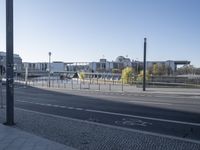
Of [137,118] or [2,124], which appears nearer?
[2,124]

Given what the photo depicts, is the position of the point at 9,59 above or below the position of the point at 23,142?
above

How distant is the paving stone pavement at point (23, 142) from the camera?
26.9 ft

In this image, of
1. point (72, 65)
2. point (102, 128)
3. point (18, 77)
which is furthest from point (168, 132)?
point (72, 65)

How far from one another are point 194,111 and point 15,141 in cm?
915

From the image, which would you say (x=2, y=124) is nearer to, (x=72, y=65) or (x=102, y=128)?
(x=102, y=128)

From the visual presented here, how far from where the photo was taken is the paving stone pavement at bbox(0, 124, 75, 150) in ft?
26.9

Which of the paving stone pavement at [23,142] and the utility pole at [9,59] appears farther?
the utility pole at [9,59]

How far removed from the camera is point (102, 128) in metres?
11.0

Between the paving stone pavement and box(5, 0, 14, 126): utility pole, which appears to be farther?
box(5, 0, 14, 126): utility pole

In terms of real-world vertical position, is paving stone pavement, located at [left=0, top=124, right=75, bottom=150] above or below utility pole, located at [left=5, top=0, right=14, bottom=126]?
below

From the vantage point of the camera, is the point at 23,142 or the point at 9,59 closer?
the point at 23,142

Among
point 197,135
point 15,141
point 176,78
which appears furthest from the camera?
point 176,78

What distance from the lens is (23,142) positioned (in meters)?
8.73

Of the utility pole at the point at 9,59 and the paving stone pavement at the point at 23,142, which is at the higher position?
the utility pole at the point at 9,59
